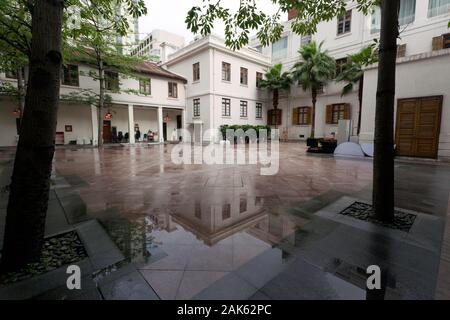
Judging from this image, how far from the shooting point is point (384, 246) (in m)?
2.67

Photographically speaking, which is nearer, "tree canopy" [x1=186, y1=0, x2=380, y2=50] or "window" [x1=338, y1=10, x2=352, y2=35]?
"tree canopy" [x1=186, y1=0, x2=380, y2=50]

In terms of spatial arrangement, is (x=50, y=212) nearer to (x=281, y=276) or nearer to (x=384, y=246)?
(x=281, y=276)

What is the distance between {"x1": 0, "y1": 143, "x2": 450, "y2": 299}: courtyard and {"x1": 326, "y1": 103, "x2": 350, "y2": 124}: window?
1312 centimetres

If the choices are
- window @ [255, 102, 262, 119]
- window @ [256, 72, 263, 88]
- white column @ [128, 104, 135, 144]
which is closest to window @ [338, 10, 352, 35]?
window @ [256, 72, 263, 88]

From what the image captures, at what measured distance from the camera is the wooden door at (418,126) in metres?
8.70

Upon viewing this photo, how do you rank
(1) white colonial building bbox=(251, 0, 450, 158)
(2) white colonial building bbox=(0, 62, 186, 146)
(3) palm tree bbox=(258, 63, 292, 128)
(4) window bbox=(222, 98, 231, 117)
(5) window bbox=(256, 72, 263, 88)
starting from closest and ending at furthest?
(1) white colonial building bbox=(251, 0, 450, 158) → (2) white colonial building bbox=(0, 62, 186, 146) → (4) window bbox=(222, 98, 231, 117) → (3) palm tree bbox=(258, 63, 292, 128) → (5) window bbox=(256, 72, 263, 88)

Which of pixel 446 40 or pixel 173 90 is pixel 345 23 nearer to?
pixel 446 40

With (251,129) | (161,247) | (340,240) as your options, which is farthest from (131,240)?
(251,129)

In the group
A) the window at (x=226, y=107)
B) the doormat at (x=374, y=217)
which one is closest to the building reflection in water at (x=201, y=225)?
the doormat at (x=374, y=217)

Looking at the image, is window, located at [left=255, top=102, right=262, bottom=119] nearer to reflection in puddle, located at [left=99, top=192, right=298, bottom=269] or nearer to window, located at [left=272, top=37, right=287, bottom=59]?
window, located at [left=272, top=37, right=287, bottom=59]

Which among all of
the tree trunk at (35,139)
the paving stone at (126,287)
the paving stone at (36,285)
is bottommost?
the paving stone at (126,287)

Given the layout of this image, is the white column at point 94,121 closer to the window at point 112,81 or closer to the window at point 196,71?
the window at point 112,81

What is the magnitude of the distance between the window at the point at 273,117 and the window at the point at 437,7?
1226 centimetres

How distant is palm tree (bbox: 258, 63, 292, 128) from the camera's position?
20.3 m
